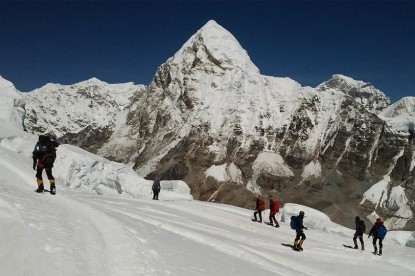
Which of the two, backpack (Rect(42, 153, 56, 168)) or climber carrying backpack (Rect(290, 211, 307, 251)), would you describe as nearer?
backpack (Rect(42, 153, 56, 168))

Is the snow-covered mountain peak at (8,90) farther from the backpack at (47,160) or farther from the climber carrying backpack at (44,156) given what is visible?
the backpack at (47,160)

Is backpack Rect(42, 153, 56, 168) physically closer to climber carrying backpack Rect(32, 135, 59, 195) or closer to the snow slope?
climber carrying backpack Rect(32, 135, 59, 195)

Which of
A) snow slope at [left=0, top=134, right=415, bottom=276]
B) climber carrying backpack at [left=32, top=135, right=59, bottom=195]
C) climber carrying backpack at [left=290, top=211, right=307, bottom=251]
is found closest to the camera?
snow slope at [left=0, top=134, right=415, bottom=276]

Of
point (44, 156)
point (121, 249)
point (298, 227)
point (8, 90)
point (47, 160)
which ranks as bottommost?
point (121, 249)

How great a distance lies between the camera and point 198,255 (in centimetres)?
1446

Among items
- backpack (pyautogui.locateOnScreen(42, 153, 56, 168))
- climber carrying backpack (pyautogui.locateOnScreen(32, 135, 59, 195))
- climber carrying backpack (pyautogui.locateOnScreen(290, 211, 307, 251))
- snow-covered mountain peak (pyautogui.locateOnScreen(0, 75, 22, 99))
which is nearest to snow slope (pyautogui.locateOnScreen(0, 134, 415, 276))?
climber carrying backpack (pyautogui.locateOnScreen(290, 211, 307, 251))

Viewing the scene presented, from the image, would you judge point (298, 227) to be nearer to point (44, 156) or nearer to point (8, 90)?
point (44, 156)

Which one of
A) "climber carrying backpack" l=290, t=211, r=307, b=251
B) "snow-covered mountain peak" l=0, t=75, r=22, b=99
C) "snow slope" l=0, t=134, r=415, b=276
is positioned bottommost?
"snow slope" l=0, t=134, r=415, b=276

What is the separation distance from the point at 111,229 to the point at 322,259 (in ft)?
44.7

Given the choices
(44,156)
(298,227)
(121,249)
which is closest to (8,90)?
(44,156)

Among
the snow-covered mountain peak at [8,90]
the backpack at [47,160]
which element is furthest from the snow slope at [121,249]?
the snow-covered mountain peak at [8,90]

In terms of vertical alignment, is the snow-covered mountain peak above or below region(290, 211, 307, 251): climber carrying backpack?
above

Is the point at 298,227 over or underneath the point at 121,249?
over

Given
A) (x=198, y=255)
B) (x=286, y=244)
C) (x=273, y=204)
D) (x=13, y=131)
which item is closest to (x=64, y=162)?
(x=13, y=131)
